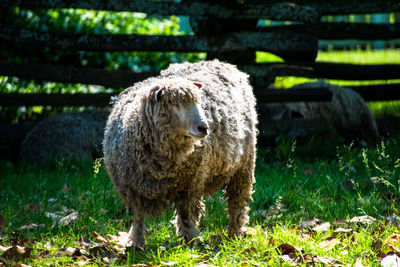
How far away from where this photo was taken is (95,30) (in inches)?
336

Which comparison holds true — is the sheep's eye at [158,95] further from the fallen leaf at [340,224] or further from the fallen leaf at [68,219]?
the fallen leaf at [340,224]

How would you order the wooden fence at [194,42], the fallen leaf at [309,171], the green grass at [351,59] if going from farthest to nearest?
1. the green grass at [351,59]
2. the wooden fence at [194,42]
3. the fallen leaf at [309,171]

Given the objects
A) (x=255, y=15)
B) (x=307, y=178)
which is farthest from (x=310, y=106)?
(x=307, y=178)

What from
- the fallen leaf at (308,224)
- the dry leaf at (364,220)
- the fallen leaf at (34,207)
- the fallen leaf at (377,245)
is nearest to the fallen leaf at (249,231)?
the fallen leaf at (308,224)

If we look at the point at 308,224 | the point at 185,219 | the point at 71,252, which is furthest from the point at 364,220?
the point at 71,252

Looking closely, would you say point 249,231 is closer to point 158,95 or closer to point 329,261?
point 329,261

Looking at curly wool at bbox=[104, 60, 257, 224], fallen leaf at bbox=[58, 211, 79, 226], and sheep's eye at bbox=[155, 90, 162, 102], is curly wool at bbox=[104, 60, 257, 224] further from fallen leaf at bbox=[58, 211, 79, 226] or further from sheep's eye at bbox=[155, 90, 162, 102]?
fallen leaf at bbox=[58, 211, 79, 226]

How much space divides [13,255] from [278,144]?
4.07 m

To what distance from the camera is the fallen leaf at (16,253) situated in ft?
12.0

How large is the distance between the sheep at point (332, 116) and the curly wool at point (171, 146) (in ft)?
10.6

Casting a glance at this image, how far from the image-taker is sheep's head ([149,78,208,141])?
11.9ft

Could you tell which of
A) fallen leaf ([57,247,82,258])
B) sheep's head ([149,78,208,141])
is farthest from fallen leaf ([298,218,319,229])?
fallen leaf ([57,247,82,258])

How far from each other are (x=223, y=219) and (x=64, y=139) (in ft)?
10.3

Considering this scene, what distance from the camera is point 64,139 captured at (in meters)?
7.14
